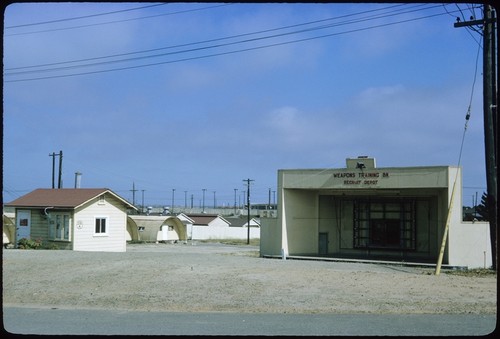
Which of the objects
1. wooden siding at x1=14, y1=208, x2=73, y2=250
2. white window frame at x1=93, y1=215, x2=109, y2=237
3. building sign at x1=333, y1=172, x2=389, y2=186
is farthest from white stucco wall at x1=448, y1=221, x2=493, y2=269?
wooden siding at x1=14, y1=208, x2=73, y2=250

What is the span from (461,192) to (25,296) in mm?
19681

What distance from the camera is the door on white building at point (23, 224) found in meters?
39.1

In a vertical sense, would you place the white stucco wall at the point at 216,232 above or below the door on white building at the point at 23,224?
below

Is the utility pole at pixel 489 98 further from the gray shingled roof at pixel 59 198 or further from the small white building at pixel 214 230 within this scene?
the small white building at pixel 214 230

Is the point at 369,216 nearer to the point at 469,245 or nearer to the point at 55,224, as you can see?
the point at 469,245

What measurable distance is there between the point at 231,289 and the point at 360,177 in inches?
615

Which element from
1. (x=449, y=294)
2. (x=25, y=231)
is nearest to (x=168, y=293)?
(x=449, y=294)

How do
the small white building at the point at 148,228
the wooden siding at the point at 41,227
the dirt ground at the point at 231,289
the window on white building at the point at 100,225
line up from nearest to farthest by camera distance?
the dirt ground at the point at 231,289
the wooden siding at the point at 41,227
the window on white building at the point at 100,225
the small white building at the point at 148,228

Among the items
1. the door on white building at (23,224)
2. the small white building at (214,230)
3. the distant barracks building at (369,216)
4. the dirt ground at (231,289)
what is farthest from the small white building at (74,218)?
the small white building at (214,230)

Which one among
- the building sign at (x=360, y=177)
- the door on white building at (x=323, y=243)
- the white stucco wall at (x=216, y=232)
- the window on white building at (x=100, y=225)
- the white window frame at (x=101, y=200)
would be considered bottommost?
the white stucco wall at (x=216, y=232)

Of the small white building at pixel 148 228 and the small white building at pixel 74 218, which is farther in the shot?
the small white building at pixel 148 228

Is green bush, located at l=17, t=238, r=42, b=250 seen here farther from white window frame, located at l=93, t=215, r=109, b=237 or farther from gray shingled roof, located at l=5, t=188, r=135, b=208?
white window frame, located at l=93, t=215, r=109, b=237

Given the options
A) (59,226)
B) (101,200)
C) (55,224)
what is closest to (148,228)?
(101,200)

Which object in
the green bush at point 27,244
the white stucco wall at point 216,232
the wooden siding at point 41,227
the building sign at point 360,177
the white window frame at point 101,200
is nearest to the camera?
the building sign at point 360,177
